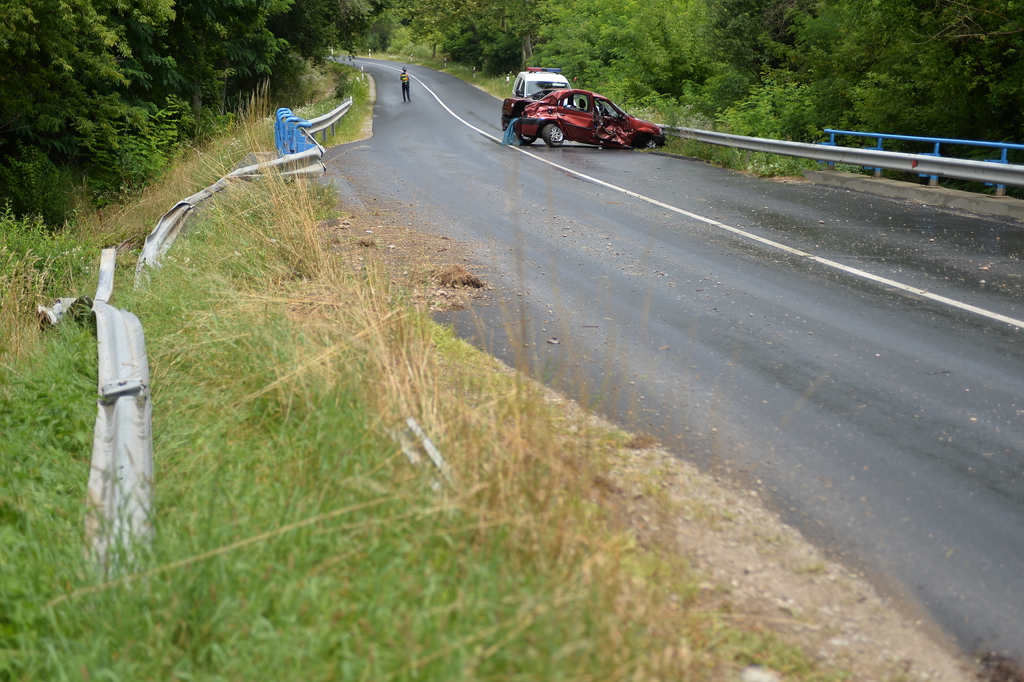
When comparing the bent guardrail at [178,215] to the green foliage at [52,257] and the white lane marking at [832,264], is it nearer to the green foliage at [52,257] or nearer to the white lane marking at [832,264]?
the green foliage at [52,257]

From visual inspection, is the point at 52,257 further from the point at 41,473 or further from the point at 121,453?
the point at 121,453

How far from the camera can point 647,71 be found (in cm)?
3356

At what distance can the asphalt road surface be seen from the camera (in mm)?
4250

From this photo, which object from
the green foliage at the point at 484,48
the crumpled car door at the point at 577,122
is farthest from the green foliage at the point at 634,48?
the green foliage at the point at 484,48

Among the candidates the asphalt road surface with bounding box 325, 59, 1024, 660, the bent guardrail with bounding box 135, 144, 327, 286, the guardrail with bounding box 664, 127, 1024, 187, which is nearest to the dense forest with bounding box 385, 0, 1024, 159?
the guardrail with bounding box 664, 127, 1024, 187

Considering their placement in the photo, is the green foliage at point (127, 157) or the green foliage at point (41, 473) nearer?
the green foliage at point (41, 473)

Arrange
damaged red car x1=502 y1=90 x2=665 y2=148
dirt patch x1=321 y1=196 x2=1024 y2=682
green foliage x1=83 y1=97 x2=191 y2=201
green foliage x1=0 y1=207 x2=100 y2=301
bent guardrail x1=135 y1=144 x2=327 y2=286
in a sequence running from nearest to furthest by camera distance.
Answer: dirt patch x1=321 y1=196 x2=1024 y2=682
bent guardrail x1=135 y1=144 x2=327 y2=286
green foliage x1=0 y1=207 x2=100 y2=301
green foliage x1=83 y1=97 x2=191 y2=201
damaged red car x1=502 y1=90 x2=665 y2=148

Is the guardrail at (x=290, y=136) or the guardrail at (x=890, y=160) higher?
the guardrail at (x=290, y=136)

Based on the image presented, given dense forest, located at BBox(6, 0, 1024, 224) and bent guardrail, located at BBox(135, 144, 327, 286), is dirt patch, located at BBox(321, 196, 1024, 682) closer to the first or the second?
bent guardrail, located at BBox(135, 144, 327, 286)

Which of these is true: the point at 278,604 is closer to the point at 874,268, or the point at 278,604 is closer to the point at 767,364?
the point at 767,364

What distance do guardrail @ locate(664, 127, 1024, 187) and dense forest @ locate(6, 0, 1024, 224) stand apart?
2.40 meters

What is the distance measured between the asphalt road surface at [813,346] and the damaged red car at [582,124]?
29.7 feet

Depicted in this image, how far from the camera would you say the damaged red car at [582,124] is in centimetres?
2256

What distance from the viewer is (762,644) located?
10.5 feet
